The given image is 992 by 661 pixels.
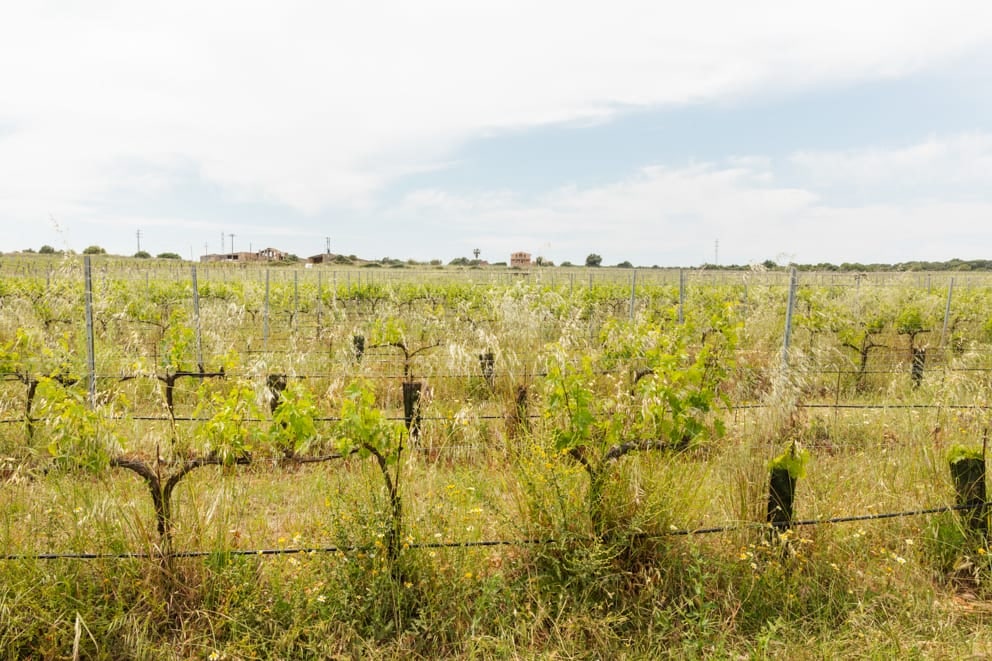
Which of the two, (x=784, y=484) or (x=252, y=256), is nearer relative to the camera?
(x=784, y=484)

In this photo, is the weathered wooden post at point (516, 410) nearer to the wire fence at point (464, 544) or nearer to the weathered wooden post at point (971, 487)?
the wire fence at point (464, 544)

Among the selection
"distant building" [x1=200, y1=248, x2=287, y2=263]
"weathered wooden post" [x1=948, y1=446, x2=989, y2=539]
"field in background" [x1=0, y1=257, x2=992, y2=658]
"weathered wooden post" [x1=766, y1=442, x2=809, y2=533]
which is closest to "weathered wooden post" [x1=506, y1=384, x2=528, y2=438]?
"field in background" [x1=0, y1=257, x2=992, y2=658]

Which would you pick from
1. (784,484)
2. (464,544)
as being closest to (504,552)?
(464,544)

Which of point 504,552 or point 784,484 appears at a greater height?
point 784,484

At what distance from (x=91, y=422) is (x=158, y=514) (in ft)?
1.89

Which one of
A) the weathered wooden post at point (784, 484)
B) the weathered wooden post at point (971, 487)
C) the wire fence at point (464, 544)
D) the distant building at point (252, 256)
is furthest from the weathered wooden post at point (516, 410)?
the distant building at point (252, 256)

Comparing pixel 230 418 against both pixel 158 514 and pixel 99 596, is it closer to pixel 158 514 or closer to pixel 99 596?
pixel 158 514

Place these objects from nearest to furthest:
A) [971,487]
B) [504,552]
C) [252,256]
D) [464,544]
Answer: [464,544]
[504,552]
[971,487]
[252,256]

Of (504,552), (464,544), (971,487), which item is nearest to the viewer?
(464,544)

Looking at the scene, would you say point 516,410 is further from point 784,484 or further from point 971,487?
point 971,487

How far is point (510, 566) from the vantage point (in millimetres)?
2521

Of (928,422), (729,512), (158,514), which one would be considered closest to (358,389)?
(158,514)

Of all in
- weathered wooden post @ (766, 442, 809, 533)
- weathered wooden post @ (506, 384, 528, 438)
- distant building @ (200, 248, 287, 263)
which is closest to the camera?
weathered wooden post @ (766, 442, 809, 533)

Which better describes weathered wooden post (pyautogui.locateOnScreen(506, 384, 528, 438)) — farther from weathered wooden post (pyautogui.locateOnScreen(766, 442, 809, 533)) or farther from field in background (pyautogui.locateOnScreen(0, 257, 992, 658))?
weathered wooden post (pyautogui.locateOnScreen(766, 442, 809, 533))
